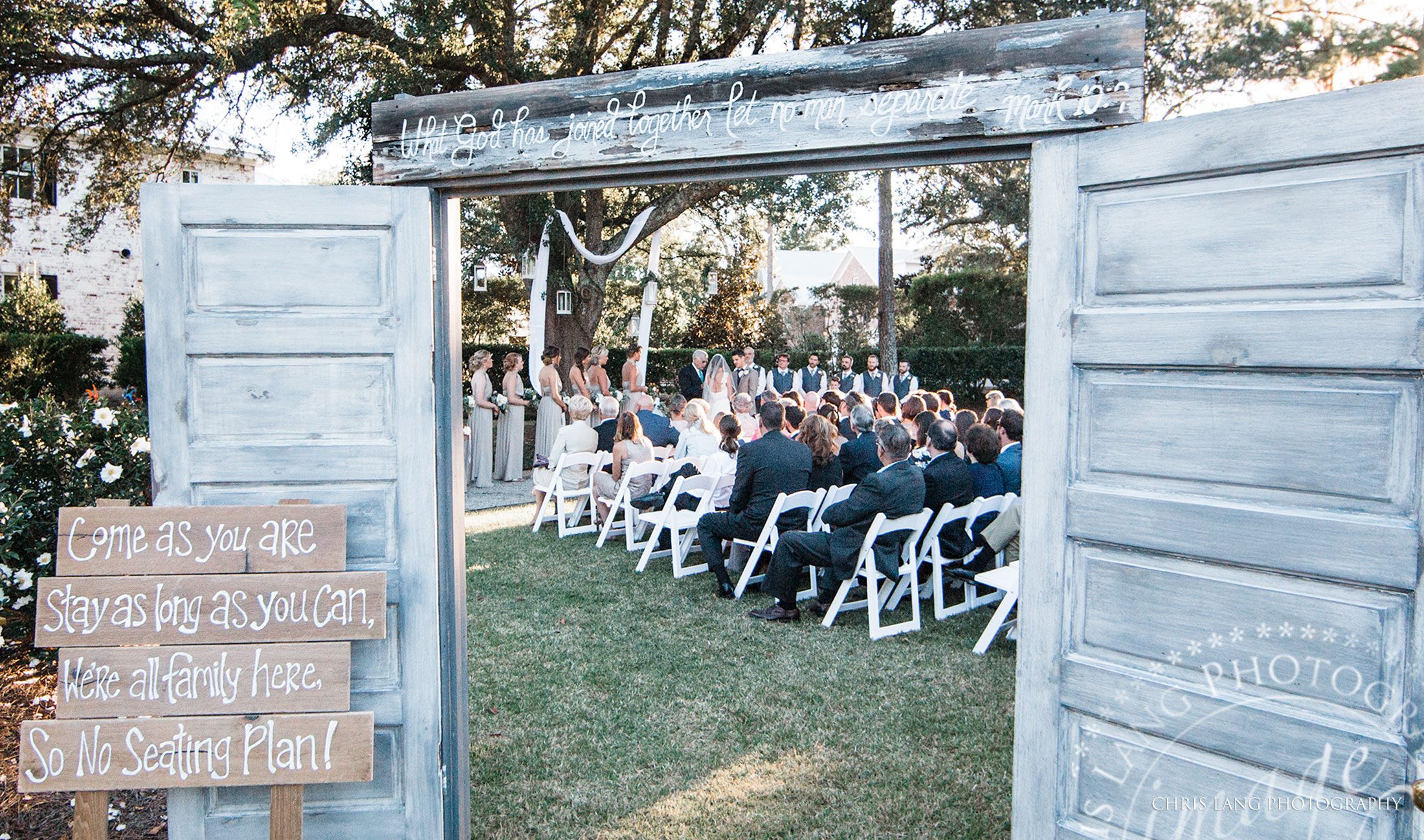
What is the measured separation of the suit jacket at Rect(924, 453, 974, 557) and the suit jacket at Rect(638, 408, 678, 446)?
130 inches

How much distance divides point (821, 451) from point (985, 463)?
1234 mm

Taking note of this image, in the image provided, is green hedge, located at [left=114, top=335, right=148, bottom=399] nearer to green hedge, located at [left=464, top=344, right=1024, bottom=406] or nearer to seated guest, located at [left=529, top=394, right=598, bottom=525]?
green hedge, located at [left=464, top=344, right=1024, bottom=406]

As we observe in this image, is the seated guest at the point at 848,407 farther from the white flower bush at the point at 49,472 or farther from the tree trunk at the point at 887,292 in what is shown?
the tree trunk at the point at 887,292

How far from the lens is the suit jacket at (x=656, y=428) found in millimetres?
8977

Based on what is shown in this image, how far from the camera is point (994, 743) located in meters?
4.21

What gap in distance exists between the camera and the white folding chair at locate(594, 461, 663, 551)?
311 inches

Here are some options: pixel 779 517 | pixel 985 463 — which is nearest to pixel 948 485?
pixel 985 463

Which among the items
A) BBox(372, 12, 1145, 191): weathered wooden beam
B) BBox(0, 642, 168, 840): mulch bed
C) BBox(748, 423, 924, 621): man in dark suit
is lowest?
BBox(0, 642, 168, 840): mulch bed

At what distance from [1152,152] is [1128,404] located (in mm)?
644

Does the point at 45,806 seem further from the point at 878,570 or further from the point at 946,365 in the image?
the point at 946,365

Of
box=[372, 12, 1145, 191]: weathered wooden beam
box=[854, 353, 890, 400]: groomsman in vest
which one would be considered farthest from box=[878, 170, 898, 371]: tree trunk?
box=[372, 12, 1145, 191]: weathered wooden beam

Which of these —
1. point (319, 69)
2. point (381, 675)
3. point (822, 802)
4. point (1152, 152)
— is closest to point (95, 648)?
point (381, 675)

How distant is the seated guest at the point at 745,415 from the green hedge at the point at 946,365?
488 inches

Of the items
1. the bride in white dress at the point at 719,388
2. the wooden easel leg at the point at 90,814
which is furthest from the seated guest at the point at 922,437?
the wooden easel leg at the point at 90,814
